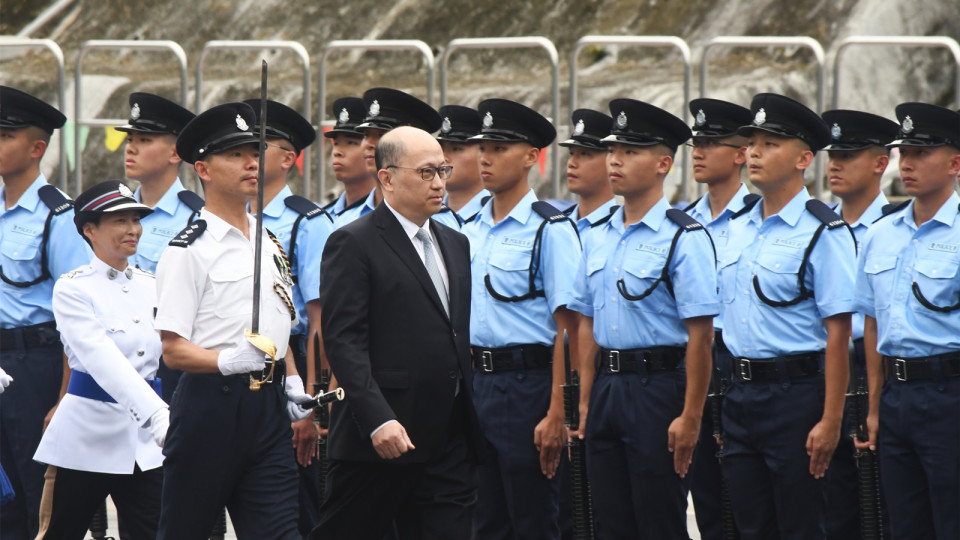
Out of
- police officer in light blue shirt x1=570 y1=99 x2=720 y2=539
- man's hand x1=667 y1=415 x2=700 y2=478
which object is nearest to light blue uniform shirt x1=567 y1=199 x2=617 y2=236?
police officer in light blue shirt x1=570 y1=99 x2=720 y2=539

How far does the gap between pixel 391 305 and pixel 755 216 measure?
2.13 metres

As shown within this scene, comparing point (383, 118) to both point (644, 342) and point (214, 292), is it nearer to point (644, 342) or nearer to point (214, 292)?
point (644, 342)

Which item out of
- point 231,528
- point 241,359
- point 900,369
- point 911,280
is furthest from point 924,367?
point 231,528

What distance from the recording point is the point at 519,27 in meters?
16.5

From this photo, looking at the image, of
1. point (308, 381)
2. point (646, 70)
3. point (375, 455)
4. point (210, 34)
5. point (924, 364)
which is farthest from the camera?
point (210, 34)

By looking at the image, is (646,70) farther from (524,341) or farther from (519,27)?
(524,341)

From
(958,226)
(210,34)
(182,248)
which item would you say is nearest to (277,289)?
(182,248)

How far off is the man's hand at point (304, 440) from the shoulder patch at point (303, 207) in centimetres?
103

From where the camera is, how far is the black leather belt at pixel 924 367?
224 inches

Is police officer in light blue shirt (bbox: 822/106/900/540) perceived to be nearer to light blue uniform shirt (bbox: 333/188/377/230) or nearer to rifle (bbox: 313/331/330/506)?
light blue uniform shirt (bbox: 333/188/377/230)

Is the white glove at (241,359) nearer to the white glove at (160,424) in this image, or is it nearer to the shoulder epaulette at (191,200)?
the white glove at (160,424)

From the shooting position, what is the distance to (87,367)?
5.69m

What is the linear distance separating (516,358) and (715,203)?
5.74 feet

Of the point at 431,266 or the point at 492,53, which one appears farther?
the point at 492,53
